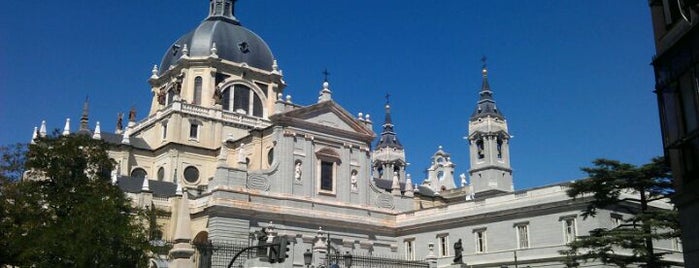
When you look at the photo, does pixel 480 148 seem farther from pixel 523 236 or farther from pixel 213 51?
pixel 523 236

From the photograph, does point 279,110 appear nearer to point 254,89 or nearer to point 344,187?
point 344,187

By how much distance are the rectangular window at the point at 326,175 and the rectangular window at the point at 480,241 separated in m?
11.3

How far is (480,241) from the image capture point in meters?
46.5

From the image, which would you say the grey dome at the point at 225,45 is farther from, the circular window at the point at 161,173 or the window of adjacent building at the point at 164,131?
the circular window at the point at 161,173

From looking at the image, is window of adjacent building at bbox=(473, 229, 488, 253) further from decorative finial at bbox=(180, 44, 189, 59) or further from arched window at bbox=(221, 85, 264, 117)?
decorative finial at bbox=(180, 44, 189, 59)

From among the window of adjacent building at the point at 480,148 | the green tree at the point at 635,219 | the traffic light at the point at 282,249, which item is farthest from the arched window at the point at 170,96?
the traffic light at the point at 282,249

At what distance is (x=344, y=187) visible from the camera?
5241 centimetres

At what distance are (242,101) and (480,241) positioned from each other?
94.2 feet

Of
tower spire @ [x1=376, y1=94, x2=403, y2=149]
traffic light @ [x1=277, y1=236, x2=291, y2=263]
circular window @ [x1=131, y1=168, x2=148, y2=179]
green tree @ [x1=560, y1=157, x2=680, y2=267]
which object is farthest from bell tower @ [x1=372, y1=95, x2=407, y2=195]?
traffic light @ [x1=277, y1=236, x2=291, y2=263]

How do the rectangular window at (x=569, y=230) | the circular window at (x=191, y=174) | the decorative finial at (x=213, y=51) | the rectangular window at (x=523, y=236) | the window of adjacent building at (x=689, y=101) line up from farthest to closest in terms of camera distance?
the decorative finial at (x=213, y=51), the circular window at (x=191, y=174), the rectangular window at (x=523, y=236), the rectangular window at (x=569, y=230), the window of adjacent building at (x=689, y=101)

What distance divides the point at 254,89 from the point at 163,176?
13162mm

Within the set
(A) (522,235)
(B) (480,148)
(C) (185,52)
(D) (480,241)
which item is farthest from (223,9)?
(A) (522,235)

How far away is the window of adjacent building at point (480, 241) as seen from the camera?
46188 mm

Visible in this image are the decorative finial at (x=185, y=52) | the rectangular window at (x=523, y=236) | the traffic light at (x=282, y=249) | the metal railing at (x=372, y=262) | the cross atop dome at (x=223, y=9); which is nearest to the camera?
the traffic light at (x=282, y=249)
